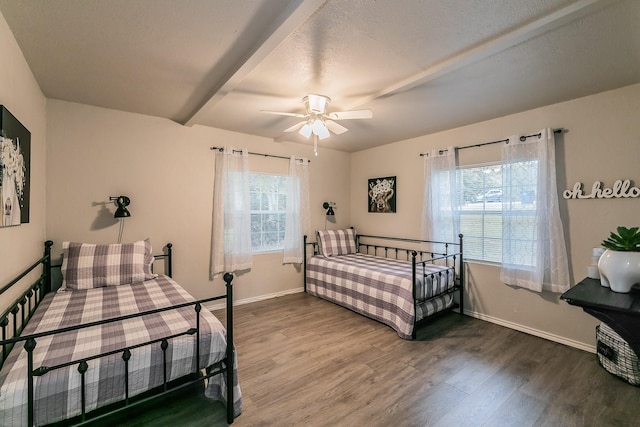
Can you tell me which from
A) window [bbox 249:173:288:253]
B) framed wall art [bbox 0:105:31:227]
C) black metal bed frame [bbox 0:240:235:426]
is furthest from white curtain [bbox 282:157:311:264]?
framed wall art [bbox 0:105:31:227]

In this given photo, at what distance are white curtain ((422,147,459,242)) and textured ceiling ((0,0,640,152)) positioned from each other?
2.78 ft

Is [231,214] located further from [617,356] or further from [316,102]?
[617,356]

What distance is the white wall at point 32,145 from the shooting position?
1677 millimetres

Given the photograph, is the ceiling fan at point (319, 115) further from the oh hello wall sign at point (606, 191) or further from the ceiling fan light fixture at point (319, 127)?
the oh hello wall sign at point (606, 191)

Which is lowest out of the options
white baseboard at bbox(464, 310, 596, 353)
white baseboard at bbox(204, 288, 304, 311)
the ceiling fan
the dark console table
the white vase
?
white baseboard at bbox(464, 310, 596, 353)

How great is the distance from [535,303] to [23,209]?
15.2ft

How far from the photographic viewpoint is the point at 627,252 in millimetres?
1688

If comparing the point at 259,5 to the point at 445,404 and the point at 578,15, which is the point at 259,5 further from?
the point at 445,404

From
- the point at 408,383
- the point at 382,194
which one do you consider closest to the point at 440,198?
the point at 382,194

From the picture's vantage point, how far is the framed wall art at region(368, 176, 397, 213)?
4422 millimetres

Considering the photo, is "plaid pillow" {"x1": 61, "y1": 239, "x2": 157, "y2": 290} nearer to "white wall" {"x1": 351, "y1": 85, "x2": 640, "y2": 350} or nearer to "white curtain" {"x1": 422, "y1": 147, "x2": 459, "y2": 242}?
"white curtain" {"x1": 422, "y1": 147, "x2": 459, "y2": 242}

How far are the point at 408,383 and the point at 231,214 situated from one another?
2783 millimetres

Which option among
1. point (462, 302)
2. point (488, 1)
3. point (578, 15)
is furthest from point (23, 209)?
point (462, 302)

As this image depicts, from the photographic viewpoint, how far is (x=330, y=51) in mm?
Result: 1911
